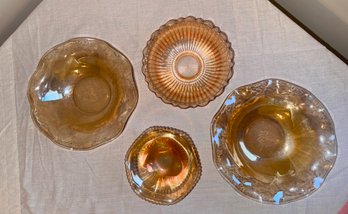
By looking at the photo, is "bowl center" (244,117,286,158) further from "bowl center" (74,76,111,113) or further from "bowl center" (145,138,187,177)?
"bowl center" (74,76,111,113)

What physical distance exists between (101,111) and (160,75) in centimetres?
13

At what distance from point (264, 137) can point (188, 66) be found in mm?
187

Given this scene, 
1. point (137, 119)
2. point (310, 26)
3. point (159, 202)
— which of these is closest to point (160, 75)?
point (137, 119)

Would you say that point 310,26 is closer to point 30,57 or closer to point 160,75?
point 160,75

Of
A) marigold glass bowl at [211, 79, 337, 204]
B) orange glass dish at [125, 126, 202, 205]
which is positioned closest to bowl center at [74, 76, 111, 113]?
orange glass dish at [125, 126, 202, 205]

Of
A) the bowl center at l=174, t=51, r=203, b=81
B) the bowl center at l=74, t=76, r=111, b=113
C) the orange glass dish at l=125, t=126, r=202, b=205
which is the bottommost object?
the orange glass dish at l=125, t=126, r=202, b=205

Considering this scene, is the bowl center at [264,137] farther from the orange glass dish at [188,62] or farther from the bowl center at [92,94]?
the bowl center at [92,94]

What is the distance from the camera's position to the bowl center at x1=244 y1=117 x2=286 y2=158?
831 millimetres

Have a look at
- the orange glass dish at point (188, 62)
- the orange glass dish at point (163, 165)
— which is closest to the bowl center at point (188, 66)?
the orange glass dish at point (188, 62)

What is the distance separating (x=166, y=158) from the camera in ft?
2.82

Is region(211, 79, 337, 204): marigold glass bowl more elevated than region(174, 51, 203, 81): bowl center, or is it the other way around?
region(174, 51, 203, 81): bowl center

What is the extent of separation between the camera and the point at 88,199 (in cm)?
87

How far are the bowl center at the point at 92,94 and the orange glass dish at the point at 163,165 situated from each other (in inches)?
4.0

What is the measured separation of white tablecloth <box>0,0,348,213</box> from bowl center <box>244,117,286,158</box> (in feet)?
0.24
